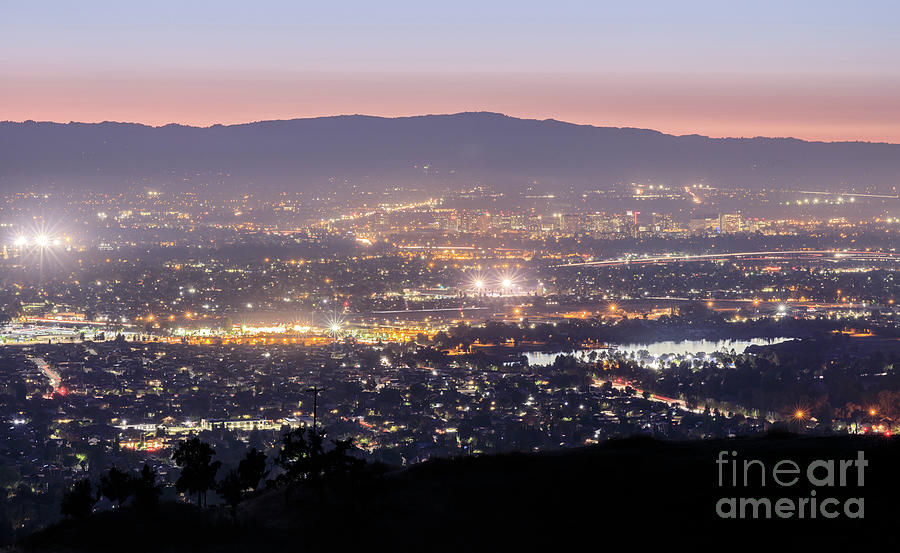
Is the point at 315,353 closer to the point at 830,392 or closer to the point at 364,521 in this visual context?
the point at 830,392

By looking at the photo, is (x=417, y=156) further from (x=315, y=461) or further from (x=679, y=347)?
(x=315, y=461)

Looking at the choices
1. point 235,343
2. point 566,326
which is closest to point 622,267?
point 566,326

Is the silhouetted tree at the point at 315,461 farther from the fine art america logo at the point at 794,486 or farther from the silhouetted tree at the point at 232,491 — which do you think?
the fine art america logo at the point at 794,486

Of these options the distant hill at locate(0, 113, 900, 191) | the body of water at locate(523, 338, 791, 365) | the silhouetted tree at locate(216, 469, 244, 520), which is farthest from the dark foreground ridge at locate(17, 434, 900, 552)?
the distant hill at locate(0, 113, 900, 191)

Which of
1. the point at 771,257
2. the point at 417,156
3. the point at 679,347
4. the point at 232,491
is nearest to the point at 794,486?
the point at 232,491

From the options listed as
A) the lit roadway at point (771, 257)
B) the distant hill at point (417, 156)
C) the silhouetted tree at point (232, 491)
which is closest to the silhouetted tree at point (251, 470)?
the silhouetted tree at point (232, 491)

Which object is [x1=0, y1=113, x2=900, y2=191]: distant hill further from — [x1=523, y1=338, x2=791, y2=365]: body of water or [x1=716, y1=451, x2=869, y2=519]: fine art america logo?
[x1=716, y1=451, x2=869, y2=519]: fine art america logo
